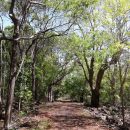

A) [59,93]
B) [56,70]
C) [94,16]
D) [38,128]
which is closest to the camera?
[38,128]

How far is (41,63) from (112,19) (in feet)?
77.3

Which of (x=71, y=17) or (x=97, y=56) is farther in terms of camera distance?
(x=97, y=56)

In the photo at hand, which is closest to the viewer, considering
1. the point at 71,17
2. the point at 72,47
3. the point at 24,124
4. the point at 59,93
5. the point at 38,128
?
the point at 38,128

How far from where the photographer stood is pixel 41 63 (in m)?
45.1

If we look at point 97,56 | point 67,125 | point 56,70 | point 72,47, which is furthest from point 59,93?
point 67,125

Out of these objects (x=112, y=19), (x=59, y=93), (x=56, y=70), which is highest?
(x=112, y=19)

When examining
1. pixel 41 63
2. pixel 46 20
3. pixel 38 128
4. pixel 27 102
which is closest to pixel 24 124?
pixel 38 128

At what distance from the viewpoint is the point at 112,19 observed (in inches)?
899

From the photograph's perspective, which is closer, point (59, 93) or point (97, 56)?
point (97, 56)

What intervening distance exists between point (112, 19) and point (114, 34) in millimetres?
1218

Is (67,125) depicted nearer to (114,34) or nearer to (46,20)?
(114,34)

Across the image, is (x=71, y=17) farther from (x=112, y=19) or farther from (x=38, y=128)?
(x=38, y=128)

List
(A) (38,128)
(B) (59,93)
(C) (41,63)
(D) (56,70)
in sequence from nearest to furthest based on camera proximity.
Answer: (A) (38,128) < (C) (41,63) < (D) (56,70) < (B) (59,93)

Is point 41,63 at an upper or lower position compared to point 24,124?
upper
